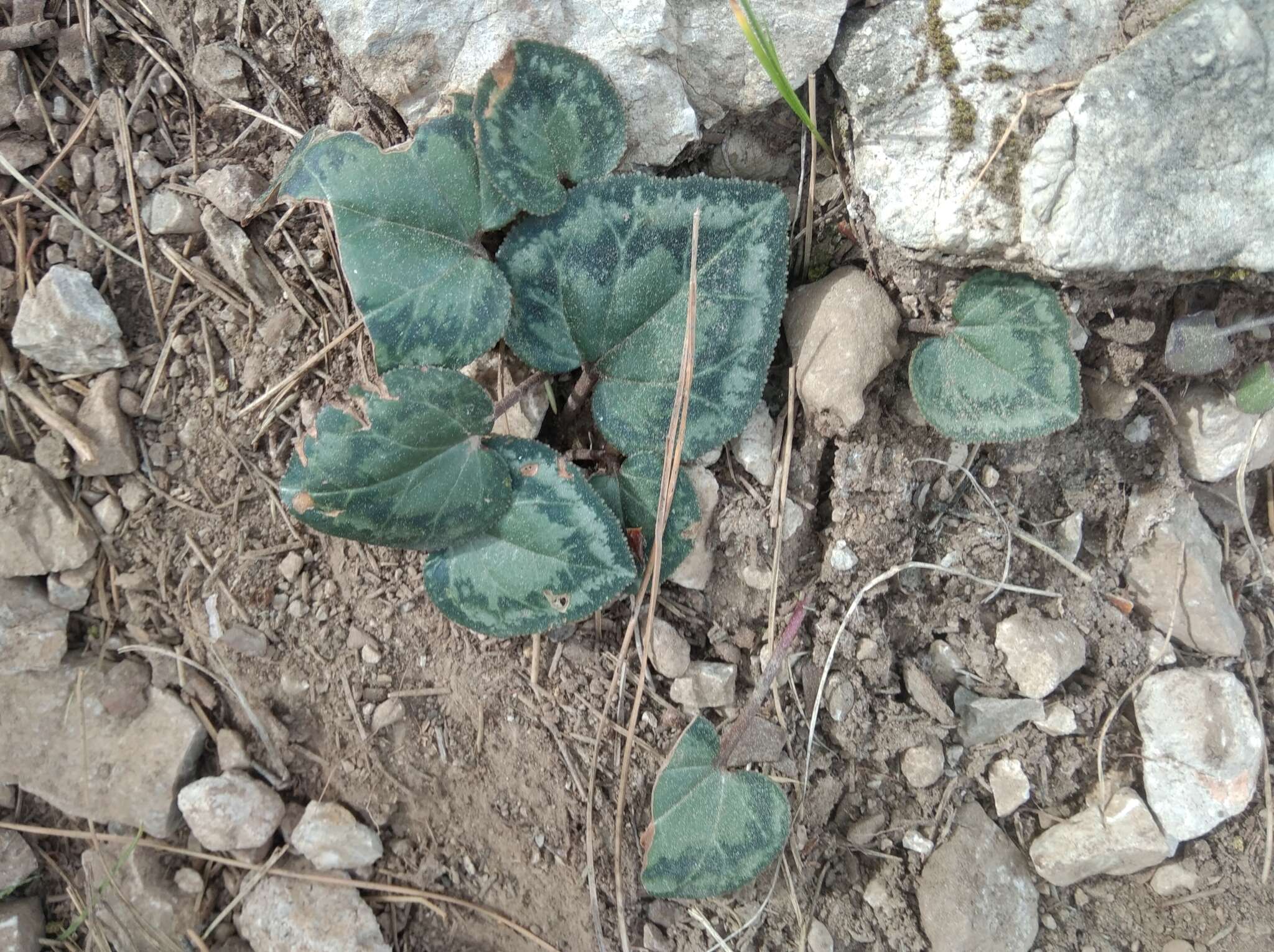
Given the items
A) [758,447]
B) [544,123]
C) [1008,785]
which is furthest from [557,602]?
[1008,785]

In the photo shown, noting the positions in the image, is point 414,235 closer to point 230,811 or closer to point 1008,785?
point 230,811

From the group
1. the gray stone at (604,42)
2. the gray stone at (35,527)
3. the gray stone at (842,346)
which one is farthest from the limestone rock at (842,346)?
the gray stone at (35,527)

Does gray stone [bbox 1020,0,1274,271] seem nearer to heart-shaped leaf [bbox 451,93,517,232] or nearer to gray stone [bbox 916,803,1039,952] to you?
heart-shaped leaf [bbox 451,93,517,232]

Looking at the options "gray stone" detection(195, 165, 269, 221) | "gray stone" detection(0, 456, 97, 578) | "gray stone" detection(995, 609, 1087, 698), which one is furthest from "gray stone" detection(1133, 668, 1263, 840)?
"gray stone" detection(0, 456, 97, 578)

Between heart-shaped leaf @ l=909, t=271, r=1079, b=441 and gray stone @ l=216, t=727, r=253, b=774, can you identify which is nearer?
heart-shaped leaf @ l=909, t=271, r=1079, b=441

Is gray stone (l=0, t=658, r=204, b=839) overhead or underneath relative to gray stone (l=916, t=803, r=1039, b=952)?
overhead

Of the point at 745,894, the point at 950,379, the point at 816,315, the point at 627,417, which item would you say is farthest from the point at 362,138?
the point at 745,894

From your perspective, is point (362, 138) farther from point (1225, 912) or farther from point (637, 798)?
point (1225, 912)

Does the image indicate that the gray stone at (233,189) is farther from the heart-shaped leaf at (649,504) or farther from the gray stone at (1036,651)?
the gray stone at (1036,651)
